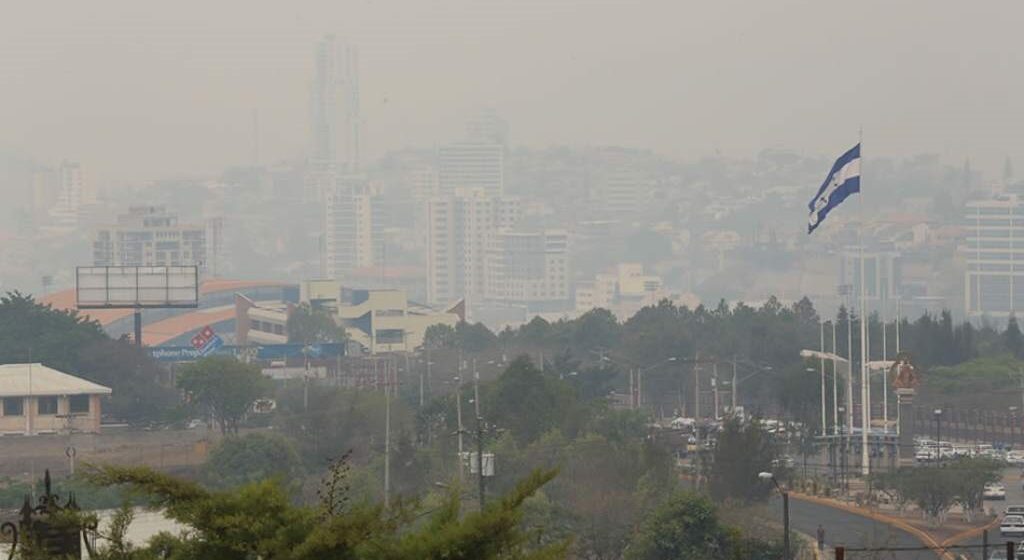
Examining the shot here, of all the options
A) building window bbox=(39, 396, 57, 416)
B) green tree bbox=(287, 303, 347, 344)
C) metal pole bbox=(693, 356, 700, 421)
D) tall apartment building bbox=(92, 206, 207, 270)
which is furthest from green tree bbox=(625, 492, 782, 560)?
tall apartment building bbox=(92, 206, 207, 270)

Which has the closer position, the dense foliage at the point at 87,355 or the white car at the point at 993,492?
the white car at the point at 993,492

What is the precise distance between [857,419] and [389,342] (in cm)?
5794

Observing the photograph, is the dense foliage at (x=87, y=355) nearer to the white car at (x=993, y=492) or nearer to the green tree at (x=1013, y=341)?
the green tree at (x=1013, y=341)

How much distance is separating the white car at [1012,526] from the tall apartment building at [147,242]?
130 metres

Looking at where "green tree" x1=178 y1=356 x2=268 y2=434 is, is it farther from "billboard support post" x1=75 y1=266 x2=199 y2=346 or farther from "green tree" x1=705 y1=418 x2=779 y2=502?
"green tree" x1=705 y1=418 x2=779 y2=502

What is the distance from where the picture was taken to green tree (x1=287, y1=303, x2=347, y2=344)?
4877 inches

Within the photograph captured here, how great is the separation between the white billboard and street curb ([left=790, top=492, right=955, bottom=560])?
3631 centimetres

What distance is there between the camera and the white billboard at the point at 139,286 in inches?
3359

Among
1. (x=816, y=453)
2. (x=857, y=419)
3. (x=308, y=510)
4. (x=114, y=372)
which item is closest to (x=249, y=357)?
(x=114, y=372)

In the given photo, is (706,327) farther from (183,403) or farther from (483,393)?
(483,393)

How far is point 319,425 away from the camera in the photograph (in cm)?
6419

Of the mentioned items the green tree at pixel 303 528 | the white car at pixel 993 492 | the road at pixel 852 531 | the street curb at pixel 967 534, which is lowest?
the street curb at pixel 967 534

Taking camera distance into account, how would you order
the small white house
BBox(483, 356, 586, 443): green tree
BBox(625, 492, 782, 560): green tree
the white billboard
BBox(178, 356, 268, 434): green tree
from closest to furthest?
BBox(625, 492, 782, 560): green tree
BBox(483, 356, 586, 443): green tree
the small white house
BBox(178, 356, 268, 434): green tree
the white billboard

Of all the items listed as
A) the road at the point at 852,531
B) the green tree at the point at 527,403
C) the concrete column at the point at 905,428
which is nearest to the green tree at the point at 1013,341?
the concrete column at the point at 905,428
